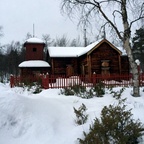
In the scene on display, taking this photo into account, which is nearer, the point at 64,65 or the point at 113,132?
the point at 113,132

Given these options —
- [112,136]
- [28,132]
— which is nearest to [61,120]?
[28,132]

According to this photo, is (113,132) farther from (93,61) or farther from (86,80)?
(93,61)

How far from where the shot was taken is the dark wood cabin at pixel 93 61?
23.6m

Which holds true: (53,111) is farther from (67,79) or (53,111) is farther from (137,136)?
(67,79)

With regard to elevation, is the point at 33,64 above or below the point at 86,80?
above

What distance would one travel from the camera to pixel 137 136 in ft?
17.3

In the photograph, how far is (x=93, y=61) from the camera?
2366 cm

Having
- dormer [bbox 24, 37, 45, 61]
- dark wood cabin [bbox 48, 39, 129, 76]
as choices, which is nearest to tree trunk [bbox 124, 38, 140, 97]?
dark wood cabin [bbox 48, 39, 129, 76]

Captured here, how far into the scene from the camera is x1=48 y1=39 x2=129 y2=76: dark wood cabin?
23.6 m

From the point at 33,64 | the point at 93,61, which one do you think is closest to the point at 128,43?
the point at 93,61

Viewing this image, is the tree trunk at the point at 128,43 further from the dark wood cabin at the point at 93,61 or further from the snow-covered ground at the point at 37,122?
the dark wood cabin at the point at 93,61

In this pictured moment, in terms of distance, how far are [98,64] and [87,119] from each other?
17177 mm

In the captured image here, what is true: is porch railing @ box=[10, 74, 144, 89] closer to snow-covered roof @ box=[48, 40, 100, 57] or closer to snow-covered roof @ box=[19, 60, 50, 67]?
snow-covered roof @ box=[48, 40, 100, 57]

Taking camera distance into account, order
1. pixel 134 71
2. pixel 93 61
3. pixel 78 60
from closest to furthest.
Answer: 1. pixel 134 71
2. pixel 93 61
3. pixel 78 60
